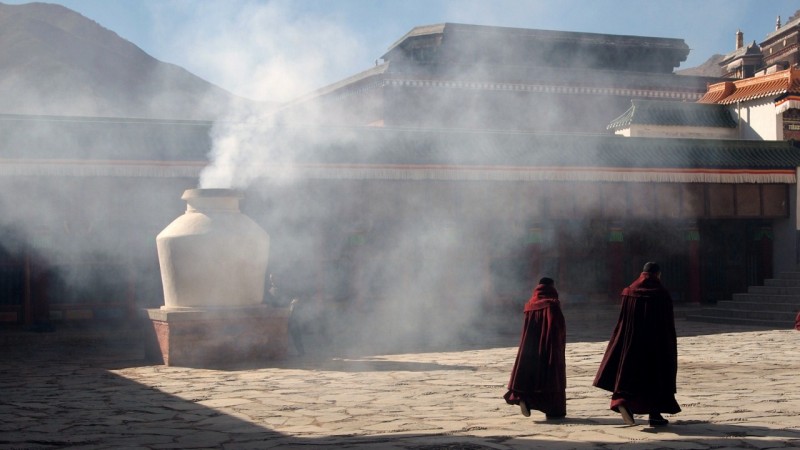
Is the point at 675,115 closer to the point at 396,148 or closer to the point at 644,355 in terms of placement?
the point at 396,148

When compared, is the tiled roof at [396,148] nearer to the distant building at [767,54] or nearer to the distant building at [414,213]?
the distant building at [414,213]

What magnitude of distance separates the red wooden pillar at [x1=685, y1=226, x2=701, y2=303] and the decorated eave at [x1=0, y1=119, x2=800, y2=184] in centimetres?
105

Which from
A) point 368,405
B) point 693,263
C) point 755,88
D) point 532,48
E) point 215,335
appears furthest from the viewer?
point 532,48

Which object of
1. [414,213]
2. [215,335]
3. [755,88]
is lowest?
[215,335]

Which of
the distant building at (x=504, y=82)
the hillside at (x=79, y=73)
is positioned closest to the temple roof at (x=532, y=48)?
the distant building at (x=504, y=82)

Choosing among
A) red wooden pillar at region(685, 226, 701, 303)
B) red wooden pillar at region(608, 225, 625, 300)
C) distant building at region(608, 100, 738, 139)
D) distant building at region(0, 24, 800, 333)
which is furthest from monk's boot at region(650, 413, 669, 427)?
distant building at region(608, 100, 738, 139)

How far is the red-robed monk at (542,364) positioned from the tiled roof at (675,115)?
17.8 meters

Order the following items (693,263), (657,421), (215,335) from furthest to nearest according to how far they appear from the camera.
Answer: (693,263) < (215,335) < (657,421)

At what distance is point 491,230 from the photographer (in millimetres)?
17328

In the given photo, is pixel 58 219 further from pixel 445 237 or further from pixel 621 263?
pixel 621 263

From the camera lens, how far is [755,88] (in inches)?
949

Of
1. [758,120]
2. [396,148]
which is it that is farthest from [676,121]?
[396,148]

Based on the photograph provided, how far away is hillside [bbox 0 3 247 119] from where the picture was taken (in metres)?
67.9

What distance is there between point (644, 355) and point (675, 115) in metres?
18.9
